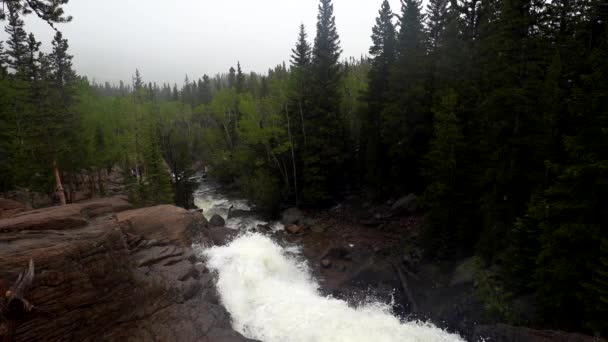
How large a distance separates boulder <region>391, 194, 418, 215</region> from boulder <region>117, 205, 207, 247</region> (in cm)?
1417

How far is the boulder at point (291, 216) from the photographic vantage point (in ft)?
77.8

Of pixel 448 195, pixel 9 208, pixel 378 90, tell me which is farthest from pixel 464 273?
→ pixel 9 208

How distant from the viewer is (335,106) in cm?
2633

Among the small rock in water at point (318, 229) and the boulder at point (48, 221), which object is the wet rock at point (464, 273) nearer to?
the small rock in water at point (318, 229)

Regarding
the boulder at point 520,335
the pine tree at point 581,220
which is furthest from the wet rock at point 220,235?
the pine tree at point 581,220

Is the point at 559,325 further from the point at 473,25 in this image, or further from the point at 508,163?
the point at 473,25

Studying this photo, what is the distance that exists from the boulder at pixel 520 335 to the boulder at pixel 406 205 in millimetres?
12533

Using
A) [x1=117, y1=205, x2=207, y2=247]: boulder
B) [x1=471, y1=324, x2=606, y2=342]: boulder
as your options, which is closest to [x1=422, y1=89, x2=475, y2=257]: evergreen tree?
[x1=471, y1=324, x2=606, y2=342]: boulder

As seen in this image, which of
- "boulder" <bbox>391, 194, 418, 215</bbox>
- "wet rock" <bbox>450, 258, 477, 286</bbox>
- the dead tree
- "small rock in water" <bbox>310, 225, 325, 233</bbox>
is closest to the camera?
the dead tree

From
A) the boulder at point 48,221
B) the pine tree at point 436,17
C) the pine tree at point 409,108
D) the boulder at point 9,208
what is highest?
the pine tree at point 436,17

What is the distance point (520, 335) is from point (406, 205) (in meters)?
13.9

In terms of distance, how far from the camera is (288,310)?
36.8 ft

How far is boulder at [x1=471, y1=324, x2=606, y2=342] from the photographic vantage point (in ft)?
24.9

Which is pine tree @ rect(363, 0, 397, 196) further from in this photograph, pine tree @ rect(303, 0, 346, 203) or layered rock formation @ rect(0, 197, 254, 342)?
layered rock formation @ rect(0, 197, 254, 342)
